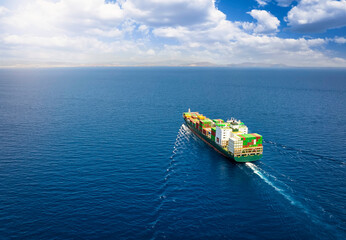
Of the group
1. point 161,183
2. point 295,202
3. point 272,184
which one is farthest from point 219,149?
point 295,202

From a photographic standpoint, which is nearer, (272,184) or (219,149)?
(272,184)

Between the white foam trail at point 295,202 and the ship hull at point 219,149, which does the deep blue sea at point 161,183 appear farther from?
the ship hull at point 219,149

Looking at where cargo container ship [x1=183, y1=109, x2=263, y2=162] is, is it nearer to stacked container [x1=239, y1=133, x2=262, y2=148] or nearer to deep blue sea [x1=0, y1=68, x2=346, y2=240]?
stacked container [x1=239, y1=133, x2=262, y2=148]

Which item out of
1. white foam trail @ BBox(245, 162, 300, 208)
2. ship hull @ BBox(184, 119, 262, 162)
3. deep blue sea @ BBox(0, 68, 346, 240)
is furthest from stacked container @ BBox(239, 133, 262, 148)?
white foam trail @ BBox(245, 162, 300, 208)

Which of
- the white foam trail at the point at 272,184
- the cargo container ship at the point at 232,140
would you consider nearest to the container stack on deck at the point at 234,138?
the cargo container ship at the point at 232,140

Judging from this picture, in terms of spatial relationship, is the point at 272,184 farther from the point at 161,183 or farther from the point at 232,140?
the point at 161,183

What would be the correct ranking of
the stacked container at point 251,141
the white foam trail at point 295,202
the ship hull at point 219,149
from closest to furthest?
the white foam trail at point 295,202 < the ship hull at point 219,149 < the stacked container at point 251,141

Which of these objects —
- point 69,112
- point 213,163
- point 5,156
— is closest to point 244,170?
point 213,163
